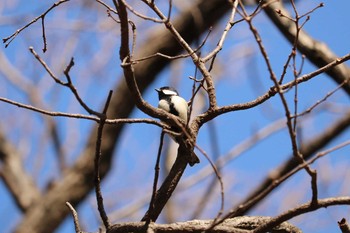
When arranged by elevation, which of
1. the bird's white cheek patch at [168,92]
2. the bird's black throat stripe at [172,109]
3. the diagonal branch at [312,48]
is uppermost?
the diagonal branch at [312,48]

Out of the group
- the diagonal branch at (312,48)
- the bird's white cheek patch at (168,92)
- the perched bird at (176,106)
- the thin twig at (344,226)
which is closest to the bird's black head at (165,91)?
the bird's white cheek patch at (168,92)

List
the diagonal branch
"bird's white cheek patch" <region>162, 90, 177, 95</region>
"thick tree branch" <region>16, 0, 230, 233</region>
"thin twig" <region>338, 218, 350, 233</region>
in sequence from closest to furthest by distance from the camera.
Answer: "thin twig" <region>338, 218, 350, 233</region> < "bird's white cheek patch" <region>162, 90, 177, 95</region> < the diagonal branch < "thick tree branch" <region>16, 0, 230, 233</region>

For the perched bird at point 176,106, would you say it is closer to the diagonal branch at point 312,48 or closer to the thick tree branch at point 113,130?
the diagonal branch at point 312,48

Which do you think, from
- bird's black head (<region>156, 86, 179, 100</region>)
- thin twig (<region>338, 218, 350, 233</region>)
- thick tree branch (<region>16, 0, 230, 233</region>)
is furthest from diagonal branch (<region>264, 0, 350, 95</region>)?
thick tree branch (<region>16, 0, 230, 233</region>)

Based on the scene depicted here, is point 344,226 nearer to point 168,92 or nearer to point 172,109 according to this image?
point 172,109

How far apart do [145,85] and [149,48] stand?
14.7 inches

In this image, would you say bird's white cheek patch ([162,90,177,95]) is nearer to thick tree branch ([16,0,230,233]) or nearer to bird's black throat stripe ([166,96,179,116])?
bird's black throat stripe ([166,96,179,116])

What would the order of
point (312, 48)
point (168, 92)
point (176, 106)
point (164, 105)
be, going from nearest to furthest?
point (176, 106) → point (164, 105) → point (168, 92) → point (312, 48)

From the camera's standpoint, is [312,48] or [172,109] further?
[312,48]

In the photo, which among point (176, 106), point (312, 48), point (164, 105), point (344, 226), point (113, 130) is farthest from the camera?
point (113, 130)

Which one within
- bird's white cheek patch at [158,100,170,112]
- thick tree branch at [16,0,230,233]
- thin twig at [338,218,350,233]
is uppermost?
thick tree branch at [16,0,230,233]

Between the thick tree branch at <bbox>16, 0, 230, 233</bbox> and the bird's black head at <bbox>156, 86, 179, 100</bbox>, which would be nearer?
the bird's black head at <bbox>156, 86, 179, 100</bbox>

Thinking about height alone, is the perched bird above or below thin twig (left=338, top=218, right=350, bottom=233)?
above

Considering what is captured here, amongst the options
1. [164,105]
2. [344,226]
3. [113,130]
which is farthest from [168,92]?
[113,130]
